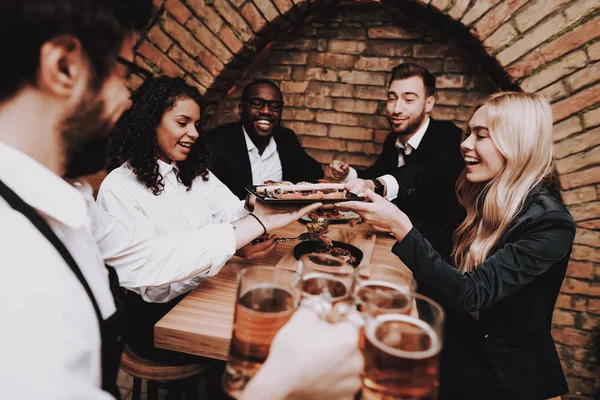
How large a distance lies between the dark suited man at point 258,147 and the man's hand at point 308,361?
7.75ft

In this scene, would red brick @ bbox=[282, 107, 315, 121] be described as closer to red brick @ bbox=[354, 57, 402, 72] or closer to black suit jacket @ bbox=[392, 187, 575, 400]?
red brick @ bbox=[354, 57, 402, 72]

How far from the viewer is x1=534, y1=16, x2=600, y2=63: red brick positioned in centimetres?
194

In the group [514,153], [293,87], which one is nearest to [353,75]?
[293,87]

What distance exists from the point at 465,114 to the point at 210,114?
2.04 meters

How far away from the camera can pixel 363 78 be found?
288 centimetres

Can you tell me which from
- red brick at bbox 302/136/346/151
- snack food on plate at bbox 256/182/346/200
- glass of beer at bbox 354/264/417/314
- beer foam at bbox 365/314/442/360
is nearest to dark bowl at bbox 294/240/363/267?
snack food on plate at bbox 256/182/346/200

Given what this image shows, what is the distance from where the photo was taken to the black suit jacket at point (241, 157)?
2.92m

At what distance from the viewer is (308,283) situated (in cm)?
65

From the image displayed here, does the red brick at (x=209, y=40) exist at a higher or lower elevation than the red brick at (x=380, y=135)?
higher

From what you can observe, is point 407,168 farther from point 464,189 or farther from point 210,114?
point 210,114

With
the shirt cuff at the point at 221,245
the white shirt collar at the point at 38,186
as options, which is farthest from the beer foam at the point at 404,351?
the shirt cuff at the point at 221,245

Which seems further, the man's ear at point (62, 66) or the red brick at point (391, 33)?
the red brick at point (391, 33)

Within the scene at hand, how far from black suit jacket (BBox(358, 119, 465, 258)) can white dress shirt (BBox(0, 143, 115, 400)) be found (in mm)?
2012

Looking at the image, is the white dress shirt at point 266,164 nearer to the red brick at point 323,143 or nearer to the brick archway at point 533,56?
the red brick at point 323,143
